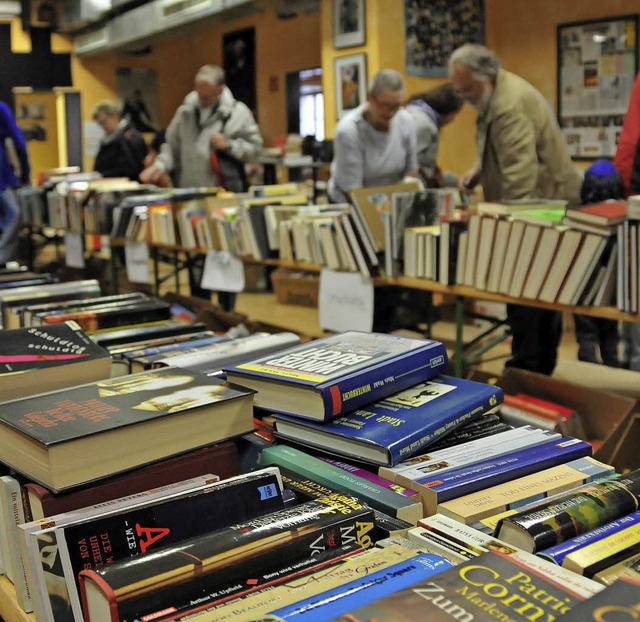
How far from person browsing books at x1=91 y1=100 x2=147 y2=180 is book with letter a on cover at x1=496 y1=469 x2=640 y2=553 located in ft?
21.2

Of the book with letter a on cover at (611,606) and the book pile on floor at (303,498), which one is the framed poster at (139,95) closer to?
the book pile on floor at (303,498)

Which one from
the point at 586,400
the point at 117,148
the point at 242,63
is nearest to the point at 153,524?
the point at 586,400

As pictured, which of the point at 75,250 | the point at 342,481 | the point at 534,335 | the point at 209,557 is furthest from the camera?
the point at 75,250

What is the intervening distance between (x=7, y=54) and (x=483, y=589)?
11206mm

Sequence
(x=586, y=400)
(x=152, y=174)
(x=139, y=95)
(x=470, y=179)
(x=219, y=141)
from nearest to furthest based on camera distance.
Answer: (x=586, y=400) < (x=470, y=179) < (x=219, y=141) < (x=152, y=174) < (x=139, y=95)

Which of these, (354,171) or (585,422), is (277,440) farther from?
(354,171)

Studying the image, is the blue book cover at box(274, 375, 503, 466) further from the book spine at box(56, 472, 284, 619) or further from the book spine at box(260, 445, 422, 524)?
the book spine at box(56, 472, 284, 619)

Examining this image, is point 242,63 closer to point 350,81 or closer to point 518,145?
point 350,81

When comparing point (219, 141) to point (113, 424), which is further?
point (219, 141)

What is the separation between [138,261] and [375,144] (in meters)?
1.47

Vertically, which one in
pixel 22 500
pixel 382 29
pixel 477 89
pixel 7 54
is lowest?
pixel 22 500

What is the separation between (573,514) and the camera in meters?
0.87

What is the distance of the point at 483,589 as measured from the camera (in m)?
0.74

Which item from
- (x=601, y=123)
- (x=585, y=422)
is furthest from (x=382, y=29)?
(x=585, y=422)
